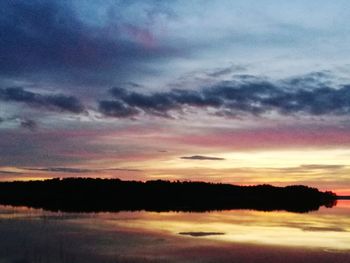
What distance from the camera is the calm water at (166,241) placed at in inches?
983

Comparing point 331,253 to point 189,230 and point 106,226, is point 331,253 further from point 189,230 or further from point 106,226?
point 106,226

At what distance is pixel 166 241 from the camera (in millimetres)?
30391

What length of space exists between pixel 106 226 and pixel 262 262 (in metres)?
16.8

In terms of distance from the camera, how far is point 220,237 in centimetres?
3272

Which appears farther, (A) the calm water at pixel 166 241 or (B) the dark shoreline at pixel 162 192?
(B) the dark shoreline at pixel 162 192

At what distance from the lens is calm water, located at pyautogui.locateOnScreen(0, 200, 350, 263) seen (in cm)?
2497

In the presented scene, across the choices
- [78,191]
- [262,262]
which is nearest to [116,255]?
[262,262]

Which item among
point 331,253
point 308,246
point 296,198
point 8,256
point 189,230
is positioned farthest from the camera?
point 296,198

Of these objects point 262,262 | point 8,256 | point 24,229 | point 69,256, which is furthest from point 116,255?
point 24,229

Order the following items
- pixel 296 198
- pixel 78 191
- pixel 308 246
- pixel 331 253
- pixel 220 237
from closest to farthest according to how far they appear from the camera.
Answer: pixel 331 253 → pixel 308 246 → pixel 220 237 → pixel 78 191 → pixel 296 198

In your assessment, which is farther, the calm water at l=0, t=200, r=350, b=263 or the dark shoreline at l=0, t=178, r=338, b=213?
the dark shoreline at l=0, t=178, r=338, b=213

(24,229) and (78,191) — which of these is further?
(78,191)

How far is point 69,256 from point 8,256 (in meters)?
2.73

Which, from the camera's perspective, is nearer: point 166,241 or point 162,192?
point 166,241
